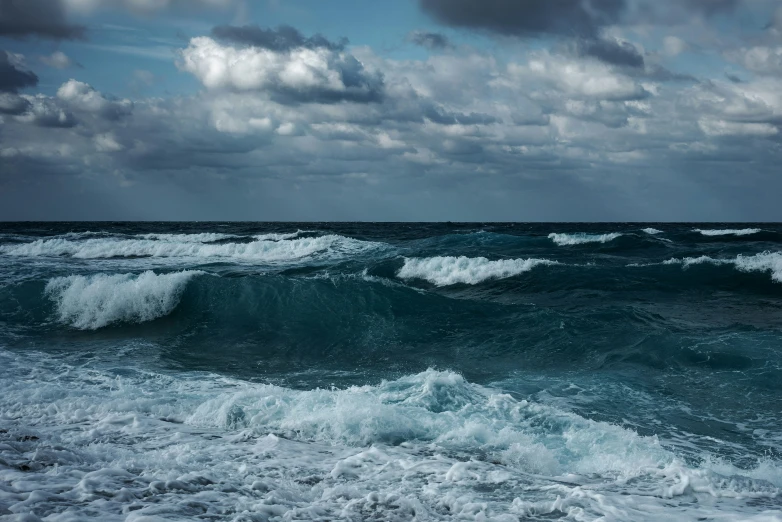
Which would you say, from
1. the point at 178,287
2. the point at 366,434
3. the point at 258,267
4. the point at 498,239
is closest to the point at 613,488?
the point at 366,434

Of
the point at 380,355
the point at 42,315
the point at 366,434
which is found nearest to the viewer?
the point at 366,434

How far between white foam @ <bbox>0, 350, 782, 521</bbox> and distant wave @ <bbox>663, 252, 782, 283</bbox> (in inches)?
651

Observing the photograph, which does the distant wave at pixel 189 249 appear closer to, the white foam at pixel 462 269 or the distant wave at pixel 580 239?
the white foam at pixel 462 269

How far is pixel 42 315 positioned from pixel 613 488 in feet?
50.0

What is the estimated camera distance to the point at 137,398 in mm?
8758

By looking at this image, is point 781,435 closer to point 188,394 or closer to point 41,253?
point 188,394

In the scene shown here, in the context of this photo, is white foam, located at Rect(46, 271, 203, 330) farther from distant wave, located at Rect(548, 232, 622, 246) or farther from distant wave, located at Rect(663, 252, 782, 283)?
distant wave, located at Rect(548, 232, 622, 246)

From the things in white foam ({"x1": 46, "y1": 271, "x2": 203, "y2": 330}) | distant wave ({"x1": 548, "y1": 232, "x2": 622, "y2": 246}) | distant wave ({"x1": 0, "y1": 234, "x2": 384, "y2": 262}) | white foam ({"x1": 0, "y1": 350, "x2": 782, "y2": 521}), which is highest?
distant wave ({"x1": 548, "y1": 232, "x2": 622, "y2": 246})

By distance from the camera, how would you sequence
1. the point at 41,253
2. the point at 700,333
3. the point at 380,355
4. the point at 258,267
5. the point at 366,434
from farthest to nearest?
1. the point at 41,253
2. the point at 258,267
3. the point at 700,333
4. the point at 380,355
5. the point at 366,434

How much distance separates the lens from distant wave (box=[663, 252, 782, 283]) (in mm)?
21422

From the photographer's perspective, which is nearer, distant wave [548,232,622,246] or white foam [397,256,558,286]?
white foam [397,256,558,286]

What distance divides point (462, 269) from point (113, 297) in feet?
40.0

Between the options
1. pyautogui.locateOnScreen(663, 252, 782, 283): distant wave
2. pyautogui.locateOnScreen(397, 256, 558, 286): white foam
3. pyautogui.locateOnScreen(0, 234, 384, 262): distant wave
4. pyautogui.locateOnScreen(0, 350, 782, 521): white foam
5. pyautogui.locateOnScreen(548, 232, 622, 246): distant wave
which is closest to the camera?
pyautogui.locateOnScreen(0, 350, 782, 521): white foam

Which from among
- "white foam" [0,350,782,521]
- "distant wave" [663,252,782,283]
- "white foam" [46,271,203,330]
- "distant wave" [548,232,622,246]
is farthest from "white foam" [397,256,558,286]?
"distant wave" [548,232,622,246]
